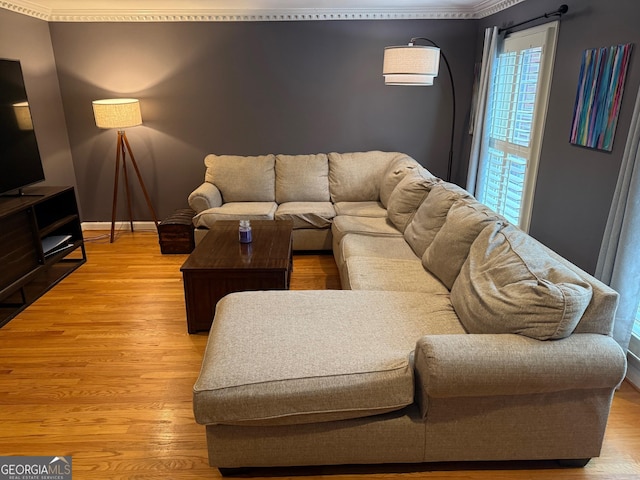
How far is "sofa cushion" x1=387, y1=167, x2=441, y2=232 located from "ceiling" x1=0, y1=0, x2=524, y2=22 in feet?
5.93

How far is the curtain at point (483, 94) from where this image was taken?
3.77 m

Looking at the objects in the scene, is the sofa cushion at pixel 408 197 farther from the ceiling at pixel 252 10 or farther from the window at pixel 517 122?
the ceiling at pixel 252 10

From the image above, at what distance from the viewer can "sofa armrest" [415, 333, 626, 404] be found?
1.56 m

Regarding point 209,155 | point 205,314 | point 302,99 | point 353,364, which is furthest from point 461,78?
point 353,364

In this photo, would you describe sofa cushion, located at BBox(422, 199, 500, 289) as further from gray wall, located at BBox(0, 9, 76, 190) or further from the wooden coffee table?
gray wall, located at BBox(0, 9, 76, 190)

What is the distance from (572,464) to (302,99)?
13.1 ft

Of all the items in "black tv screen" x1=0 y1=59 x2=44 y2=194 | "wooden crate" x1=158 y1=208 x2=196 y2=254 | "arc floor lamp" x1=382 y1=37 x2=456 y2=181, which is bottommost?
"wooden crate" x1=158 y1=208 x2=196 y2=254

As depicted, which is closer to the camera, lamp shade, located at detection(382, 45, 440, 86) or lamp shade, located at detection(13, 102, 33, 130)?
lamp shade, located at detection(382, 45, 440, 86)

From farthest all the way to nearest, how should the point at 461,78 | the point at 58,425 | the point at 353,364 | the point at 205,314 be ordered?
1. the point at 461,78
2. the point at 205,314
3. the point at 58,425
4. the point at 353,364

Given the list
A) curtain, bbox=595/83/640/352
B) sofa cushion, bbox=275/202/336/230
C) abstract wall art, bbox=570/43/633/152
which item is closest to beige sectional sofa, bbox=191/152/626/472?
curtain, bbox=595/83/640/352

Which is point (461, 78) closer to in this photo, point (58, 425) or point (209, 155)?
point (209, 155)

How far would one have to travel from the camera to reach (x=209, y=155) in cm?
463

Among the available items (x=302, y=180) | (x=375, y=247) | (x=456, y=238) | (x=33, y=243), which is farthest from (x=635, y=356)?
(x=33, y=243)

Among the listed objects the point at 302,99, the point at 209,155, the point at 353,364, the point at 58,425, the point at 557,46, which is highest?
the point at 557,46
